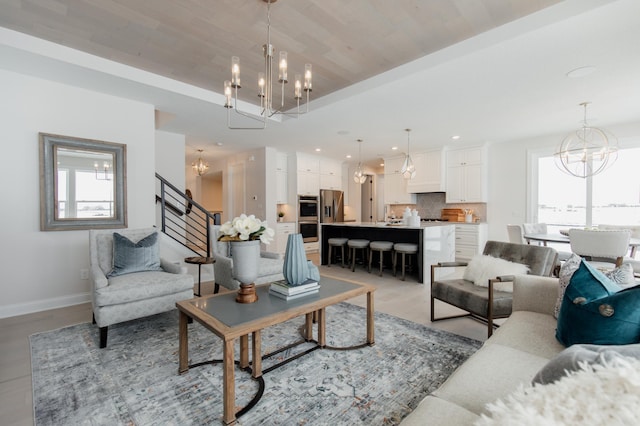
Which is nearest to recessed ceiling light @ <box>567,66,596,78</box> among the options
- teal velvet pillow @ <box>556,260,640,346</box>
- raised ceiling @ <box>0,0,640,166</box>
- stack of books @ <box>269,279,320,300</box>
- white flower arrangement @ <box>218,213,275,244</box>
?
raised ceiling @ <box>0,0,640,166</box>

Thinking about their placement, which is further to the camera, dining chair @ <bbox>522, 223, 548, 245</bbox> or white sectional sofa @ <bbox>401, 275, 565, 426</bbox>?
dining chair @ <bbox>522, 223, 548, 245</bbox>

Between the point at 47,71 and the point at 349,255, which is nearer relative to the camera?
the point at 47,71

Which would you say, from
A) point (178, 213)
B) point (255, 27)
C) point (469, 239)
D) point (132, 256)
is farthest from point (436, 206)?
point (132, 256)

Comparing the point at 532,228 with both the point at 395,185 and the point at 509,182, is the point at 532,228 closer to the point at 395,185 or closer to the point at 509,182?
the point at 509,182

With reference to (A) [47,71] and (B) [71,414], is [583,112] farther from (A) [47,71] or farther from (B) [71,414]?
(A) [47,71]

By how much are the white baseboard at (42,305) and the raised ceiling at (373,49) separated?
2.50 meters

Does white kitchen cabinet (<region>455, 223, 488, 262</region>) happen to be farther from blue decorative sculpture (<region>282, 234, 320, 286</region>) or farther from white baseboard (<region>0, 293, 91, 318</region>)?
white baseboard (<region>0, 293, 91, 318</region>)

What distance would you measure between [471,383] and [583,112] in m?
5.10

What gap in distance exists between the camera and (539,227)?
4.74 metres

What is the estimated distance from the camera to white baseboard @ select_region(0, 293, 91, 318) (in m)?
3.12

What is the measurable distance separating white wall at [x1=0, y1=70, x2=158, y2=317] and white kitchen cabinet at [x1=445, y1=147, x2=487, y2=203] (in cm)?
640

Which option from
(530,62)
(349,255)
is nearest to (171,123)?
(349,255)

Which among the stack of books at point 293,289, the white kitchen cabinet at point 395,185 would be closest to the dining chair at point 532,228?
the white kitchen cabinet at point 395,185

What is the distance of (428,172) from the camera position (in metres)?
7.04
